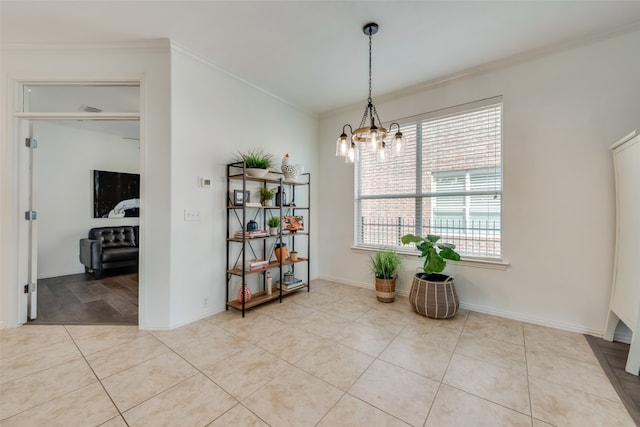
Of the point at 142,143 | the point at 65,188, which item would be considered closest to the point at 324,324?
the point at 142,143

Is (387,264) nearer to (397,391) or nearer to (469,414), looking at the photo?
(397,391)

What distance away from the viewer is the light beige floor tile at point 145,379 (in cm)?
161

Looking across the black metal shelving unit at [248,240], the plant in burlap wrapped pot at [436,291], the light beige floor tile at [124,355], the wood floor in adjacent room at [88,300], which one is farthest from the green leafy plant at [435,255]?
the wood floor in adjacent room at [88,300]

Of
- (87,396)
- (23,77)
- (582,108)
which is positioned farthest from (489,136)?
(23,77)

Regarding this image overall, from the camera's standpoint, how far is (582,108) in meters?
2.42

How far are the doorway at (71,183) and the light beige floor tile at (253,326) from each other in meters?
1.11

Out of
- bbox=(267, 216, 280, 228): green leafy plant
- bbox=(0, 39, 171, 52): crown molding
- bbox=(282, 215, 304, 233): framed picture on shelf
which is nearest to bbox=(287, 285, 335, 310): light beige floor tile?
bbox=(282, 215, 304, 233): framed picture on shelf

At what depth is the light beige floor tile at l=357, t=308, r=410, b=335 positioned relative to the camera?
2.58m

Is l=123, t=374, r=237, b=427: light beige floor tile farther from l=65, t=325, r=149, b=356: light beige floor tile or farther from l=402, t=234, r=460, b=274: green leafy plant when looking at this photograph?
l=402, t=234, r=460, b=274: green leafy plant

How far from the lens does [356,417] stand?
1.46 meters

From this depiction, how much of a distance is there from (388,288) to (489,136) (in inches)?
83.8

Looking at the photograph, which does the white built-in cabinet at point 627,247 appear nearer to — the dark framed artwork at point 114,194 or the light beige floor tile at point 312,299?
the light beige floor tile at point 312,299

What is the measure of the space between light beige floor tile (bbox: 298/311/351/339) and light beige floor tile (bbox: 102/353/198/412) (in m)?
1.08

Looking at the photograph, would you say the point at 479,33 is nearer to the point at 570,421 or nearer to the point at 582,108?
the point at 582,108
